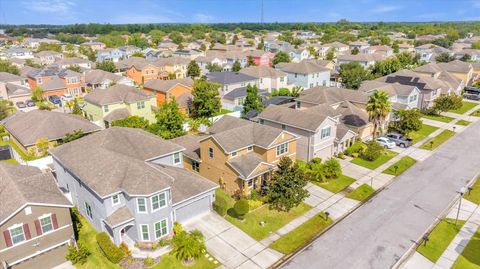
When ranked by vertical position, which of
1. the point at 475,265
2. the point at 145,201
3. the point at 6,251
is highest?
the point at 145,201

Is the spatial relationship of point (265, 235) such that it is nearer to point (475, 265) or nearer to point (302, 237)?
point (302, 237)

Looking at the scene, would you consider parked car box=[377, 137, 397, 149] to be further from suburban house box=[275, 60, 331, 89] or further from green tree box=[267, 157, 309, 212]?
suburban house box=[275, 60, 331, 89]

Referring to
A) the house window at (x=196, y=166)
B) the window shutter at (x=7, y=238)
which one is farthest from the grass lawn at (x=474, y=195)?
the window shutter at (x=7, y=238)

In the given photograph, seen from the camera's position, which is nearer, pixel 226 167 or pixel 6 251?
pixel 6 251

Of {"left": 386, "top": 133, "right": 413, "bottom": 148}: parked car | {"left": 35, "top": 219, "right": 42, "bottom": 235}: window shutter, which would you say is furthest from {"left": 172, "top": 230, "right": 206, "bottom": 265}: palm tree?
{"left": 386, "top": 133, "right": 413, "bottom": 148}: parked car

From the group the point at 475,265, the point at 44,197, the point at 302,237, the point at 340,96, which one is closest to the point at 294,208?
the point at 302,237

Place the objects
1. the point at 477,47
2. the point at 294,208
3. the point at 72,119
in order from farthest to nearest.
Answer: the point at 477,47, the point at 72,119, the point at 294,208

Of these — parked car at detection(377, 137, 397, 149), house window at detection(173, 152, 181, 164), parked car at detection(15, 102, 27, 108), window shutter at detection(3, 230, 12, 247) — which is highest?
house window at detection(173, 152, 181, 164)
